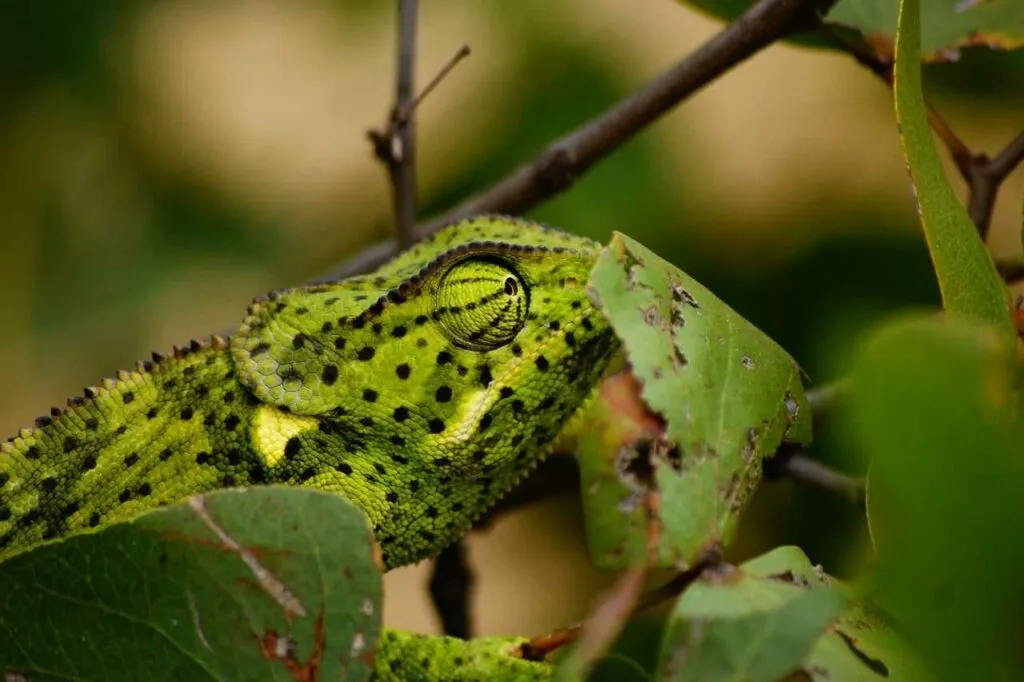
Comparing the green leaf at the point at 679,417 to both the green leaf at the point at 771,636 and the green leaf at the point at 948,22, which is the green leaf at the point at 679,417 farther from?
the green leaf at the point at 948,22

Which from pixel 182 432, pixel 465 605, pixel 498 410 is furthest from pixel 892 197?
pixel 182 432

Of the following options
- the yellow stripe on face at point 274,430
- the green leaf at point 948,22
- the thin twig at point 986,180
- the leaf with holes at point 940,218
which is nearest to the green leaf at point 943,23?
the green leaf at point 948,22

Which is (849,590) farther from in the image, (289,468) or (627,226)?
(627,226)

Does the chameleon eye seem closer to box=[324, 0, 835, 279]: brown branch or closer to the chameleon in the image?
the chameleon

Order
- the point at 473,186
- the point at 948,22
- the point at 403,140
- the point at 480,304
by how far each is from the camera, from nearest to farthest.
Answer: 1. the point at 480,304
2. the point at 948,22
3. the point at 403,140
4. the point at 473,186

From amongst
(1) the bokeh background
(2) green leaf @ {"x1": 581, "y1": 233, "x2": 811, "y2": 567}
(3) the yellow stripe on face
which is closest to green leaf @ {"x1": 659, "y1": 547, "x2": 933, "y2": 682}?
(2) green leaf @ {"x1": 581, "y1": 233, "x2": 811, "y2": 567}

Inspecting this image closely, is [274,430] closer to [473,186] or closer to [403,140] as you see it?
[403,140]

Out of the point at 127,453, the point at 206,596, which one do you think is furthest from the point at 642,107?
the point at 206,596

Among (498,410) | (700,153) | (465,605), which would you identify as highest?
(700,153)
